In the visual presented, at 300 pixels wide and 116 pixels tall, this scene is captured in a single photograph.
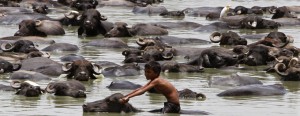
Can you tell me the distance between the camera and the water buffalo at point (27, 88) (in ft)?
58.4

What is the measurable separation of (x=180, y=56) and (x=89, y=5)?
40.4 ft

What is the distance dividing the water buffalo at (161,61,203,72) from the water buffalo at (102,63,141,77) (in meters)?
0.64

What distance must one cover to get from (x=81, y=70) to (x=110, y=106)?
4444 mm

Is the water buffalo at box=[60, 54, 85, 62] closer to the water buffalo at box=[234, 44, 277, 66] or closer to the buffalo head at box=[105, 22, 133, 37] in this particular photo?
the water buffalo at box=[234, 44, 277, 66]

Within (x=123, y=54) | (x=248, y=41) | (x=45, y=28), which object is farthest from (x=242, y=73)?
(x=45, y=28)

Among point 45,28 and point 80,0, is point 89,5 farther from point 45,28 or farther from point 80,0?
point 45,28

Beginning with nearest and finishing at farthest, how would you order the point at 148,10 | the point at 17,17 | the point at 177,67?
the point at 177,67, the point at 17,17, the point at 148,10

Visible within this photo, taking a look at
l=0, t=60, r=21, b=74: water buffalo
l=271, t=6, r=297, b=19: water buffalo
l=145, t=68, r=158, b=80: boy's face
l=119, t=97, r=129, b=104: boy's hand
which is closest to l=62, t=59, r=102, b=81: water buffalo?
l=0, t=60, r=21, b=74: water buffalo

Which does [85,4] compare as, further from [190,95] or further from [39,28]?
[190,95]

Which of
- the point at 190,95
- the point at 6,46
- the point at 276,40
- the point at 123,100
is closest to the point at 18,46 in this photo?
the point at 6,46

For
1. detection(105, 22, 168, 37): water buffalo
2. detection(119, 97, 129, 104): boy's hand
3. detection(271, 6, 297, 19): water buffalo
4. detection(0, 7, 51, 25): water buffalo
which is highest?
detection(119, 97, 129, 104): boy's hand

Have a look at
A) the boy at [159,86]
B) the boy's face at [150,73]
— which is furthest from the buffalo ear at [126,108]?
the boy's face at [150,73]

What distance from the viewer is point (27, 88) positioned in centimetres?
1788

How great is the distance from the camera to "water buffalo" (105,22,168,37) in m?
28.9
